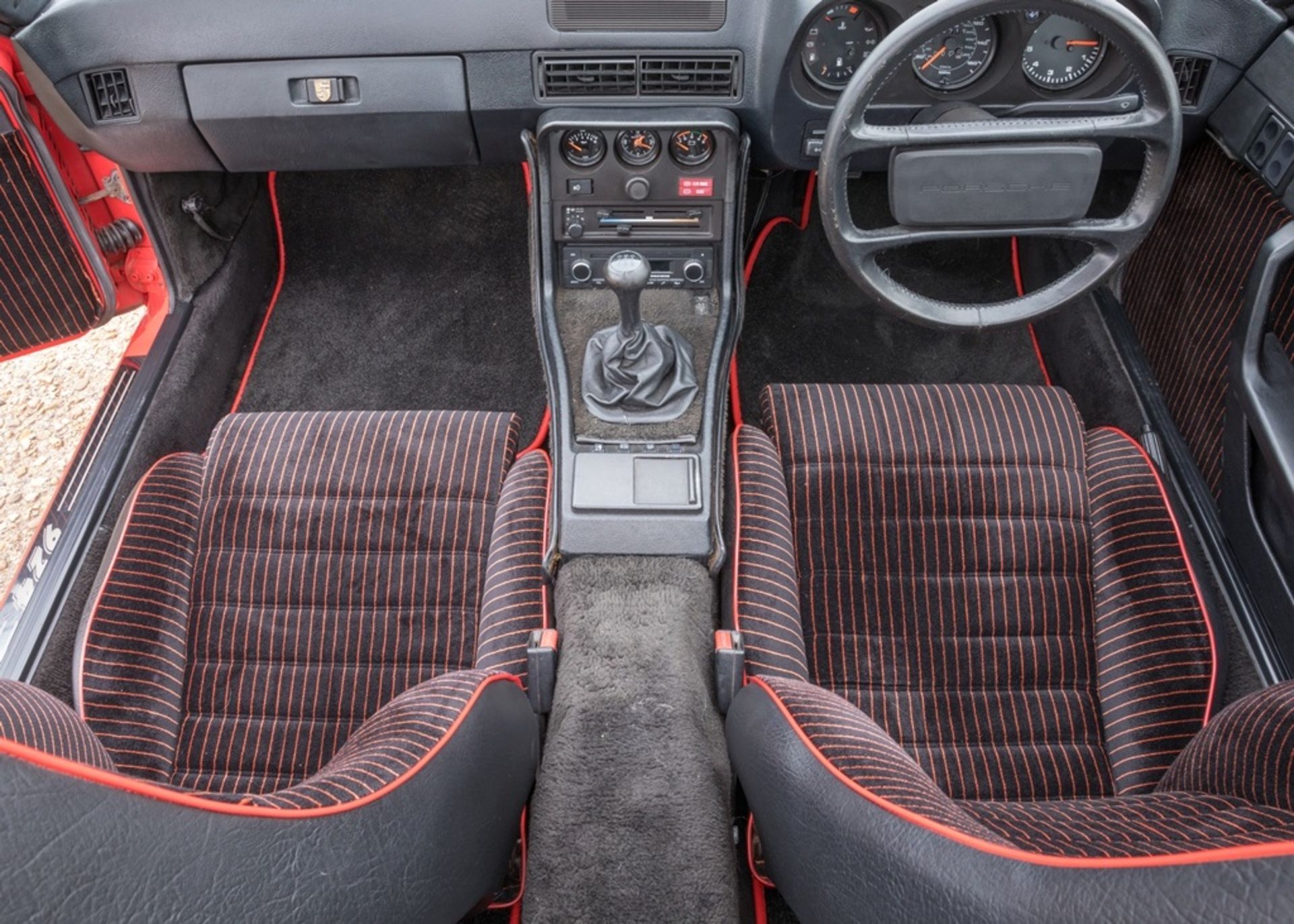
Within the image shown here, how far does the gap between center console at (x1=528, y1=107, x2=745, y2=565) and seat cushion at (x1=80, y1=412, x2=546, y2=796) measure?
0.47 ft

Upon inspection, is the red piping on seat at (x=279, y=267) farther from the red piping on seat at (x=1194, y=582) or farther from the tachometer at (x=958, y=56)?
the red piping on seat at (x=1194, y=582)

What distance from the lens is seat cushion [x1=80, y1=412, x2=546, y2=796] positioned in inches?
56.9

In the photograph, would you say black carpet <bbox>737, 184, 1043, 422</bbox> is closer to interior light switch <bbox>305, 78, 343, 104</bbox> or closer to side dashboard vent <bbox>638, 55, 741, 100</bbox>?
side dashboard vent <bbox>638, 55, 741, 100</bbox>

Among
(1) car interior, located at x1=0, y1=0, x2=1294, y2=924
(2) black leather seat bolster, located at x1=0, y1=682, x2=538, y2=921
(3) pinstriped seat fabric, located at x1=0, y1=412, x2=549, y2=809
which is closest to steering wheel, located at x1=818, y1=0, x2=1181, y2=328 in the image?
(1) car interior, located at x1=0, y1=0, x2=1294, y2=924

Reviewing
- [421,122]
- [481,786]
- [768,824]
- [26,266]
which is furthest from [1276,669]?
[26,266]

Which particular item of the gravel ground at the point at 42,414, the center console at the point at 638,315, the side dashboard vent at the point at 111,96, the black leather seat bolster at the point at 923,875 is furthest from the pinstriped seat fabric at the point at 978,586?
the gravel ground at the point at 42,414

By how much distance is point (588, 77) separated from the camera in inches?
69.9

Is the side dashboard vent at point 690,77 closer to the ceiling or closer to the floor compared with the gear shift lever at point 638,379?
closer to the ceiling

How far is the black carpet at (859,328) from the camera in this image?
Answer: 2.43 m

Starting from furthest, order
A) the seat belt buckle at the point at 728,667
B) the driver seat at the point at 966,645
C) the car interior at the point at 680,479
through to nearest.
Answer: the seat belt buckle at the point at 728,667, the car interior at the point at 680,479, the driver seat at the point at 966,645

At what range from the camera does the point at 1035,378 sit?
2.38 meters

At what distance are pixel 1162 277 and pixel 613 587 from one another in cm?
141

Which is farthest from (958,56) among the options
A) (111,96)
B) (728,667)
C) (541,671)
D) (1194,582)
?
(111,96)

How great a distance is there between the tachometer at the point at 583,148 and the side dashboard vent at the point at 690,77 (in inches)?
5.1
